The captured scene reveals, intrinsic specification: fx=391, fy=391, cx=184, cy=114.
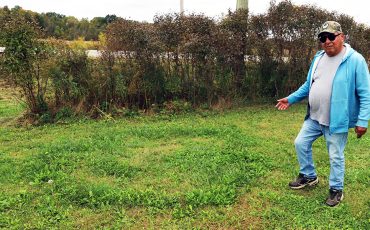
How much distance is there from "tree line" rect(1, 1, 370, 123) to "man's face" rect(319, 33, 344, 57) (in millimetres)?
4661

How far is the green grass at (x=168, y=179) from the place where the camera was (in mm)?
4023

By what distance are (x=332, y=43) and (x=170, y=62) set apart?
5.12 meters

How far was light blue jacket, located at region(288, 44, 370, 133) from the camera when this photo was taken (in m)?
3.89

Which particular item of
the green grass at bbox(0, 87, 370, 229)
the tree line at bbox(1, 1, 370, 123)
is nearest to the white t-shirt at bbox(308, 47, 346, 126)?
the green grass at bbox(0, 87, 370, 229)

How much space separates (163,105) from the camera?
879cm

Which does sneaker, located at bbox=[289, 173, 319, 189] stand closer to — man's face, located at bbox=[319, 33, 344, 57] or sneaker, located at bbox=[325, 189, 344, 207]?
sneaker, located at bbox=[325, 189, 344, 207]

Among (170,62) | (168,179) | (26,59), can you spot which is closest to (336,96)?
→ (168,179)

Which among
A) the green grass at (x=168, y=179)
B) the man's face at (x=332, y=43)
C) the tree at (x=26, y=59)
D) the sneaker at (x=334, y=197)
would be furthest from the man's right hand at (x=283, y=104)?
the tree at (x=26, y=59)

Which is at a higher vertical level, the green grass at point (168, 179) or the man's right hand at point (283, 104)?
the man's right hand at point (283, 104)

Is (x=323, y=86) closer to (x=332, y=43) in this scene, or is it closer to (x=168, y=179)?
(x=332, y=43)

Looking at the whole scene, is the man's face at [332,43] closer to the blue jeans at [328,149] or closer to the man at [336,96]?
the man at [336,96]

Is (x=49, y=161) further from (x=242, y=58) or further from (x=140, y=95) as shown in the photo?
(x=242, y=58)

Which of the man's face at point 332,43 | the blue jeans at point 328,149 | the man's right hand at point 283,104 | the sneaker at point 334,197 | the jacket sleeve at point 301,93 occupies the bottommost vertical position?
the sneaker at point 334,197

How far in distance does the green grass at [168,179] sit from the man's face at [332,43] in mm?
1659
